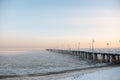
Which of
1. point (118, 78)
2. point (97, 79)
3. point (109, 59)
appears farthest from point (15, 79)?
point (109, 59)

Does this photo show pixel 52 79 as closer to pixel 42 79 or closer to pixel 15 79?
pixel 42 79

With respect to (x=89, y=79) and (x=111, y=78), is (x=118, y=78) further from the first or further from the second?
(x=89, y=79)

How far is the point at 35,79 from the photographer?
28.3 metres

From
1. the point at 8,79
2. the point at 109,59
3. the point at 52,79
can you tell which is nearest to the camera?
the point at 52,79

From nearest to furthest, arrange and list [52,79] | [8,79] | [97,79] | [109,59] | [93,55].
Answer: [97,79] < [52,79] < [8,79] < [109,59] < [93,55]

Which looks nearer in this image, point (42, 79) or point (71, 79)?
point (71, 79)

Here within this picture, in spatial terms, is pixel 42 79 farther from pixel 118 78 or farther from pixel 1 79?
pixel 118 78

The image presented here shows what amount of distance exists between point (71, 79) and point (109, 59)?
36.8 m

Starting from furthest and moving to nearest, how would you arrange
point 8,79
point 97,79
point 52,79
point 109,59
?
1. point 109,59
2. point 8,79
3. point 52,79
4. point 97,79

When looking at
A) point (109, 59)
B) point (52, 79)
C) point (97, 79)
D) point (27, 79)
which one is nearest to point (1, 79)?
point (27, 79)

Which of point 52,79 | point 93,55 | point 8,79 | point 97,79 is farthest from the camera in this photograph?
point 93,55

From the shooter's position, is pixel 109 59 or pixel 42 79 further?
pixel 109 59

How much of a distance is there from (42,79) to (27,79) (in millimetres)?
1722

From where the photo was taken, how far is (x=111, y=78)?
83.6 ft
